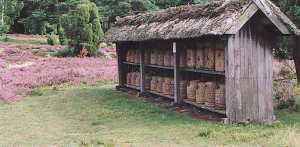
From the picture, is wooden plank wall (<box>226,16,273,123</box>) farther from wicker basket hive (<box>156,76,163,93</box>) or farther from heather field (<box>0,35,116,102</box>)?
heather field (<box>0,35,116,102</box>)

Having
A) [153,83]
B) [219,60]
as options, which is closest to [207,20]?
[219,60]

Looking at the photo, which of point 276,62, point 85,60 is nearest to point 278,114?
point 276,62

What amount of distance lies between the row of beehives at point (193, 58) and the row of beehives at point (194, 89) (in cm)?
52

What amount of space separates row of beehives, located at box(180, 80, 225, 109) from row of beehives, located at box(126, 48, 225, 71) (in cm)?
51

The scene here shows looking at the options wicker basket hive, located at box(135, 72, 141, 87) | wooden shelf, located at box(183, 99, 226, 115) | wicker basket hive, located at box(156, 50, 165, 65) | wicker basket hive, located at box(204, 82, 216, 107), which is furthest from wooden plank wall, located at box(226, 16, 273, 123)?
wicker basket hive, located at box(135, 72, 141, 87)

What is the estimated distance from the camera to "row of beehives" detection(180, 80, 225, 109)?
14852 mm

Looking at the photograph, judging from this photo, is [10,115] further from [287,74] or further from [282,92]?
[287,74]

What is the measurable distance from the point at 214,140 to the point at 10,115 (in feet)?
25.1

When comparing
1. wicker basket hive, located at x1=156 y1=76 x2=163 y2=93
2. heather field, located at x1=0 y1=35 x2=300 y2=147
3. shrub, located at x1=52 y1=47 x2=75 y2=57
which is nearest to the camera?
heather field, located at x1=0 y1=35 x2=300 y2=147

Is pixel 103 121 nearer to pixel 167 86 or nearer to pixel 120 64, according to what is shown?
pixel 167 86

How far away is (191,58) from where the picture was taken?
16.8 m

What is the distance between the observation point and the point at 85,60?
36.8 m

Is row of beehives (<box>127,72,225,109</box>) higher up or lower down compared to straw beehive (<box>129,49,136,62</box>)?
lower down

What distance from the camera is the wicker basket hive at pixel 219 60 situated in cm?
1472
